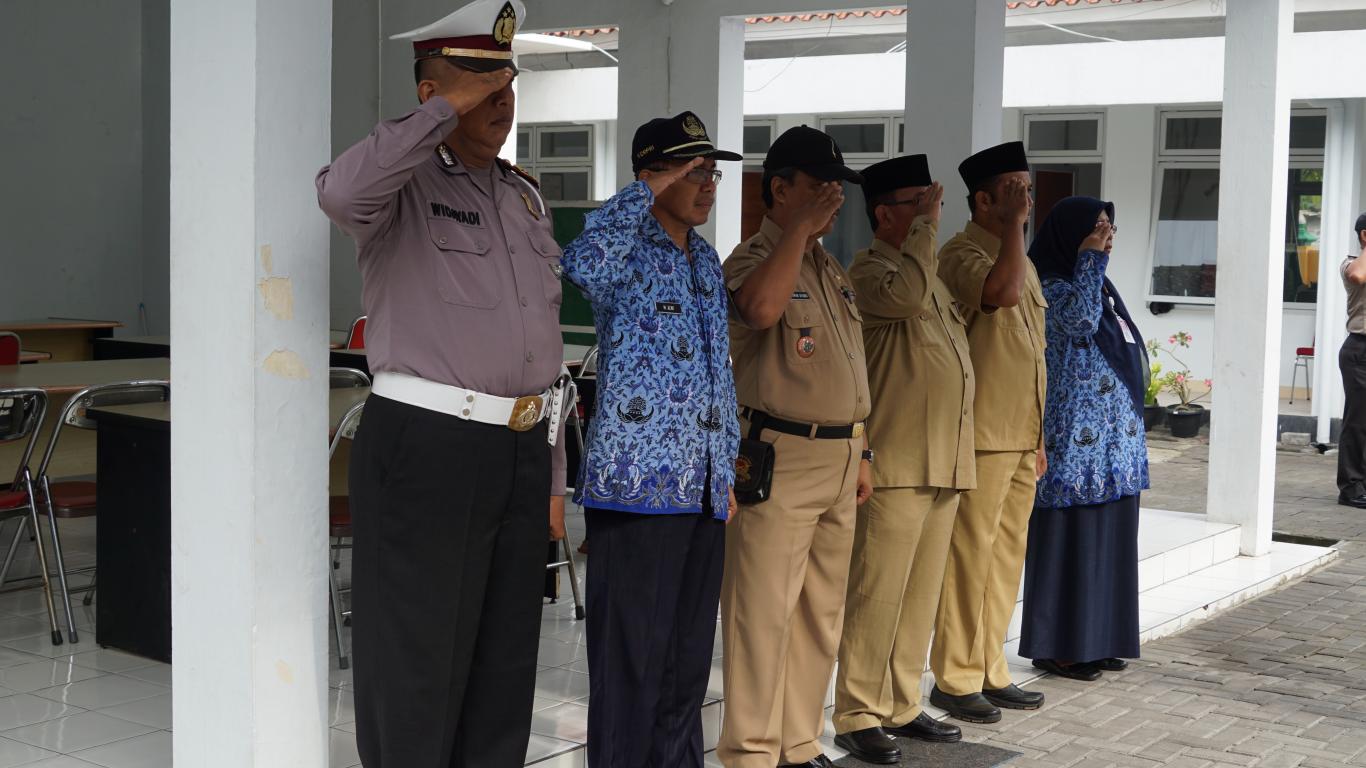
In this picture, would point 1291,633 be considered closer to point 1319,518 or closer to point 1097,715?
point 1097,715

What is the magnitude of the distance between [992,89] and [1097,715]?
2.24 metres

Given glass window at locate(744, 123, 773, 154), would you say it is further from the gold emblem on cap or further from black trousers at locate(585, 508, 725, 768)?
the gold emblem on cap

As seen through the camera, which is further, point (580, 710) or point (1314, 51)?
point (1314, 51)

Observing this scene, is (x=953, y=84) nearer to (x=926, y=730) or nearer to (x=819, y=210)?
(x=819, y=210)

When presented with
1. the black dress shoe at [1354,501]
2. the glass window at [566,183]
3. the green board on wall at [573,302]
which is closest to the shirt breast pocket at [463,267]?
the green board on wall at [573,302]

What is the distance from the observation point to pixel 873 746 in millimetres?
4484

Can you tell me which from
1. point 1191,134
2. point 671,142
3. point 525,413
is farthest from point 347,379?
point 1191,134

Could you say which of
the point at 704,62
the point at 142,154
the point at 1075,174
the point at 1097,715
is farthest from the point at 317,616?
the point at 1075,174

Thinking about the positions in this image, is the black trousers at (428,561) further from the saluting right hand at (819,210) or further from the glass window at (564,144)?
the glass window at (564,144)

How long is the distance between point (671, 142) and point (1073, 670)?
313 cm

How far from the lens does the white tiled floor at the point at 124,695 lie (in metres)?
4.02

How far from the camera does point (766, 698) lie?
4.06 m

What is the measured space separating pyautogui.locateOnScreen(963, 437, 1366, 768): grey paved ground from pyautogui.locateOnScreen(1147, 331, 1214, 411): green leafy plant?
6.25 metres

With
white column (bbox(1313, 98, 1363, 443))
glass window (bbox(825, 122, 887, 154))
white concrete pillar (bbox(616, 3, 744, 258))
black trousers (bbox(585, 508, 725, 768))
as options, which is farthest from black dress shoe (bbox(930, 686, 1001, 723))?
glass window (bbox(825, 122, 887, 154))
